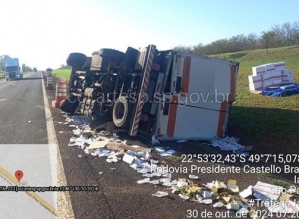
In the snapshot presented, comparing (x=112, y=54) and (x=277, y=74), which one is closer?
(x=112, y=54)

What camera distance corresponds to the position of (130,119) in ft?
21.5

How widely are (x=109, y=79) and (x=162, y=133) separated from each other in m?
2.01

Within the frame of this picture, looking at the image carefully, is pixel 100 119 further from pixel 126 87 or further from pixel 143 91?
pixel 143 91

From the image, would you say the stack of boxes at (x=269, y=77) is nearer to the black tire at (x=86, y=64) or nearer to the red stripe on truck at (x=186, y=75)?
the red stripe on truck at (x=186, y=75)

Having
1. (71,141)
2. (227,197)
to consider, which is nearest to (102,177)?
(227,197)

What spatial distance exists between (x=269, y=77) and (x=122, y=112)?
7537 mm

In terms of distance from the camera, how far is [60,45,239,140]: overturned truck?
20.8 ft

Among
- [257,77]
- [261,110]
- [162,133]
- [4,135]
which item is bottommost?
[4,135]

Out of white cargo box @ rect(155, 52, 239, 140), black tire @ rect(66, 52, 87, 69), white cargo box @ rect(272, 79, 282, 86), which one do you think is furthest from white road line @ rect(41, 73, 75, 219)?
white cargo box @ rect(272, 79, 282, 86)

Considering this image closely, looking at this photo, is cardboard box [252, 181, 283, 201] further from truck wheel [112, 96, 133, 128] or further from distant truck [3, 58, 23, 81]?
distant truck [3, 58, 23, 81]

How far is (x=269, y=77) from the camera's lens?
1201 cm

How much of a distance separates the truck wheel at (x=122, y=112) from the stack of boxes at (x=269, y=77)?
22.9 ft

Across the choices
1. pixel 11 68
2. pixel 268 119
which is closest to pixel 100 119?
pixel 268 119

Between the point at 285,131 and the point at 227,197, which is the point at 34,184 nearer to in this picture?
the point at 227,197
